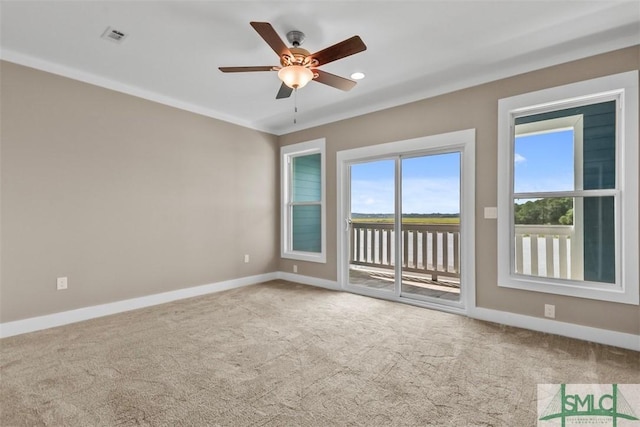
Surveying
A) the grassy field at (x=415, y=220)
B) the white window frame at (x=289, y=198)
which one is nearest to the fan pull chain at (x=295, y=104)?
the white window frame at (x=289, y=198)

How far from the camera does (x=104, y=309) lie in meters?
3.31

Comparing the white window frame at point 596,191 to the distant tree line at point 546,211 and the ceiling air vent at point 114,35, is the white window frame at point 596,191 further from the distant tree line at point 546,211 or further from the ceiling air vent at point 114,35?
the ceiling air vent at point 114,35

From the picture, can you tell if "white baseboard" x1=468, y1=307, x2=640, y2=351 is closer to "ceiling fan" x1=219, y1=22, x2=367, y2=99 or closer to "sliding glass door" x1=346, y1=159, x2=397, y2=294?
"sliding glass door" x1=346, y1=159, x2=397, y2=294

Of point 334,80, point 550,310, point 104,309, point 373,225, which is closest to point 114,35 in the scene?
point 334,80

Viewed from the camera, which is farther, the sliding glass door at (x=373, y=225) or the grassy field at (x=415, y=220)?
the sliding glass door at (x=373, y=225)

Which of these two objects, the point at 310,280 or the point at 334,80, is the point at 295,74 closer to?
the point at 334,80

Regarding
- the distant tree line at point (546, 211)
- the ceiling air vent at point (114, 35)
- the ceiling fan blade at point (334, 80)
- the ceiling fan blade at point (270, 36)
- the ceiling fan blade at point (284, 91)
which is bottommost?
the distant tree line at point (546, 211)

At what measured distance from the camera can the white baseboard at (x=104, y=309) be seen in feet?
A: 9.18

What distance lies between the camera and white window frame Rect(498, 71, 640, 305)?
2.44 meters

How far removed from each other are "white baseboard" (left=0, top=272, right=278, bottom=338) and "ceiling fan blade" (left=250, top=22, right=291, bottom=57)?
10.6ft

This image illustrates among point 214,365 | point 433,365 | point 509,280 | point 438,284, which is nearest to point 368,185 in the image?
point 438,284

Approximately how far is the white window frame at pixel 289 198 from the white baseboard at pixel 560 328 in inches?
89.5

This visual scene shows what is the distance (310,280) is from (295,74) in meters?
3.24

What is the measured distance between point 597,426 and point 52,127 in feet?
15.8
